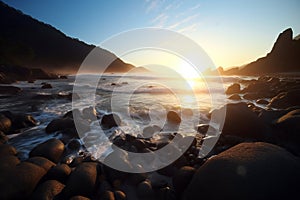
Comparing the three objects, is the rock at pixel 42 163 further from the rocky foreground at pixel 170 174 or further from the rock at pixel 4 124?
the rock at pixel 4 124

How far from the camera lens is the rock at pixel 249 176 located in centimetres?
215

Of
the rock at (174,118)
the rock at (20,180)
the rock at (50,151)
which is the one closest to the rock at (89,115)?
the rock at (50,151)

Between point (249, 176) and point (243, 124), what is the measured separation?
170 inches

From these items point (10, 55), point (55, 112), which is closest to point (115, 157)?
point (55, 112)

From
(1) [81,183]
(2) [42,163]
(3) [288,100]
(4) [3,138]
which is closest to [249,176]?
(1) [81,183]

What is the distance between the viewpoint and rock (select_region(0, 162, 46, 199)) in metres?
2.57

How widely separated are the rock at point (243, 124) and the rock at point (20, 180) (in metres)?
5.95

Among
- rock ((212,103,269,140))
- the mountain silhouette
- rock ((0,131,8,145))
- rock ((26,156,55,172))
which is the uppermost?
the mountain silhouette

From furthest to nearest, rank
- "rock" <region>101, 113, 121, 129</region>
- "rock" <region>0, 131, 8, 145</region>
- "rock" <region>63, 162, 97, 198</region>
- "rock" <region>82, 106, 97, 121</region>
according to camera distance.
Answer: "rock" <region>82, 106, 97, 121</region>
"rock" <region>101, 113, 121, 129</region>
"rock" <region>0, 131, 8, 145</region>
"rock" <region>63, 162, 97, 198</region>

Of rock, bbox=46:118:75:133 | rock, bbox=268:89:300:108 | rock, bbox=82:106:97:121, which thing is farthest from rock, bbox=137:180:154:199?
rock, bbox=268:89:300:108

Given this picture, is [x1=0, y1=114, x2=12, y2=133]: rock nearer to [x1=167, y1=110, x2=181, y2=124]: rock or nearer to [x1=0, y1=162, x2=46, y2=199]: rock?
[x1=0, y1=162, x2=46, y2=199]: rock

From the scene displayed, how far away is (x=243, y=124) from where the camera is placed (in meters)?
6.06

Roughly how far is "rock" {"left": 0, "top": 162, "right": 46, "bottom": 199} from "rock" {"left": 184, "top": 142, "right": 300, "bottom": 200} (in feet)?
8.58

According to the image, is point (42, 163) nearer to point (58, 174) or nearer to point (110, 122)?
point (58, 174)
